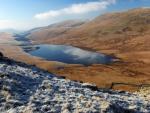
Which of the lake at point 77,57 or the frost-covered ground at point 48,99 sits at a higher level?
the frost-covered ground at point 48,99

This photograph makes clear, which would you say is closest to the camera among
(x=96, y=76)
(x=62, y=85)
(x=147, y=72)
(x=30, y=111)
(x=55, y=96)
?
(x=30, y=111)

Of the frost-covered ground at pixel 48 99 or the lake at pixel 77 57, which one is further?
the lake at pixel 77 57

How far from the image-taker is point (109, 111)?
12344 mm

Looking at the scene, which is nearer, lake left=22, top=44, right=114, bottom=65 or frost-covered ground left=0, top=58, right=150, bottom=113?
frost-covered ground left=0, top=58, right=150, bottom=113

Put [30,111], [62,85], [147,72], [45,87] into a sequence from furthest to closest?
[147,72] < [62,85] < [45,87] < [30,111]

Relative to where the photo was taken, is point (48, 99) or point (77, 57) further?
point (77, 57)

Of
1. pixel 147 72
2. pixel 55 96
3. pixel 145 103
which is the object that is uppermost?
pixel 55 96

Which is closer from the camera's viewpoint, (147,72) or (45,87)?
(45,87)

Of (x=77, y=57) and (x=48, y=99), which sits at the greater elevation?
(x=48, y=99)

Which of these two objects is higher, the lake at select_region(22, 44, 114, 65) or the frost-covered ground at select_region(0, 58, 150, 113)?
the frost-covered ground at select_region(0, 58, 150, 113)

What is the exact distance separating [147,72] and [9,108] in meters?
88.9

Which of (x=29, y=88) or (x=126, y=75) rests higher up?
(x=29, y=88)

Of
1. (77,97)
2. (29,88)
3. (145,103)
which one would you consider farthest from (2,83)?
(145,103)

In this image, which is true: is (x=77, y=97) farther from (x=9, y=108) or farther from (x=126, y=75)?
(x=126, y=75)
